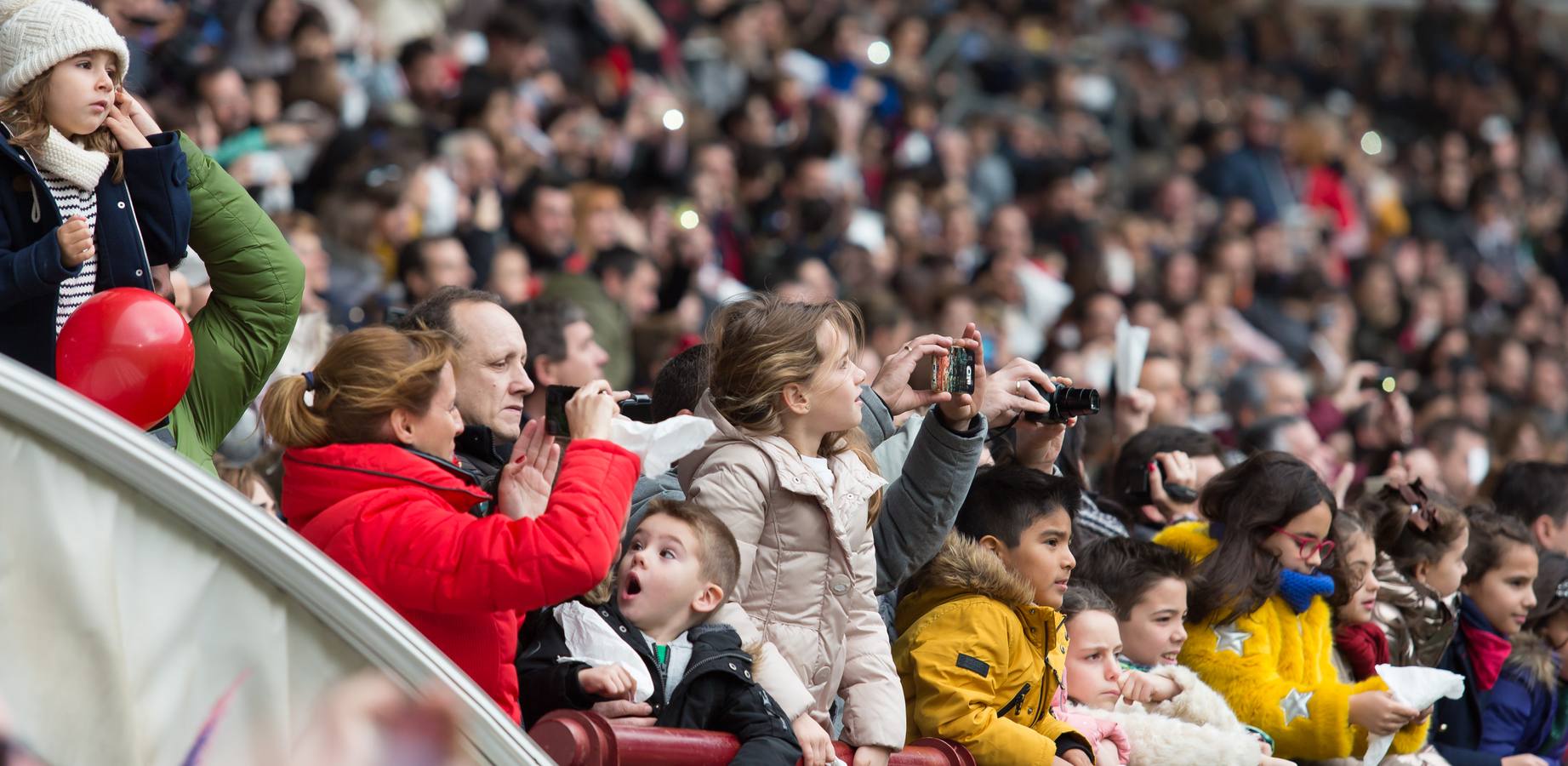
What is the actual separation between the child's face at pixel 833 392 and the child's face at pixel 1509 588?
2813mm

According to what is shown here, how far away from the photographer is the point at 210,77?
26.1 ft

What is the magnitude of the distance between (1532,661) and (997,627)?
2.39 metres

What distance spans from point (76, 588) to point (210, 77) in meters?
6.01

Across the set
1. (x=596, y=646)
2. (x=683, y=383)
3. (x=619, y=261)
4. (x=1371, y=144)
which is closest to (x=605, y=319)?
(x=619, y=261)

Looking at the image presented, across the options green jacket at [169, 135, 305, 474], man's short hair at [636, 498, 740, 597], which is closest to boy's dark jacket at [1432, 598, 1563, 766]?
man's short hair at [636, 498, 740, 597]

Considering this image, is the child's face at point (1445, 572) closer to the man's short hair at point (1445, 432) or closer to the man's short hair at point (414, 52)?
the man's short hair at point (1445, 432)

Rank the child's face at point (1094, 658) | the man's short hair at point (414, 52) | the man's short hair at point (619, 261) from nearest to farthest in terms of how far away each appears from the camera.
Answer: the child's face at point (1094, 658), the man's short hair at point (619, 261), the man's short hair at point (414, 52)

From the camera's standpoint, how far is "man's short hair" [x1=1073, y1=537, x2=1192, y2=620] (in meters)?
4.81

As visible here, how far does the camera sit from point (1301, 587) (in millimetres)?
4938

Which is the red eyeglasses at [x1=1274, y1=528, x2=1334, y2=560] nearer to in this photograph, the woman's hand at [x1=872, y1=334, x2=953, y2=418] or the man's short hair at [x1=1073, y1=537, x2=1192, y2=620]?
the man's short hair at [x1=1073, y1=537, x2=1192, y2=620]

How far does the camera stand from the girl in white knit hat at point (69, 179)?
10.9 ft

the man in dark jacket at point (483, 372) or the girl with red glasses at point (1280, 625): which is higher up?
the man in dark jacket at point (483, 372)

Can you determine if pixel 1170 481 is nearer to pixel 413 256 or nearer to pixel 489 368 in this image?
pixel 489 368

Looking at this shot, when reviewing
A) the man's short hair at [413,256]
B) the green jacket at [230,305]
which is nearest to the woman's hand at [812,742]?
the green jacket at [230,305]
